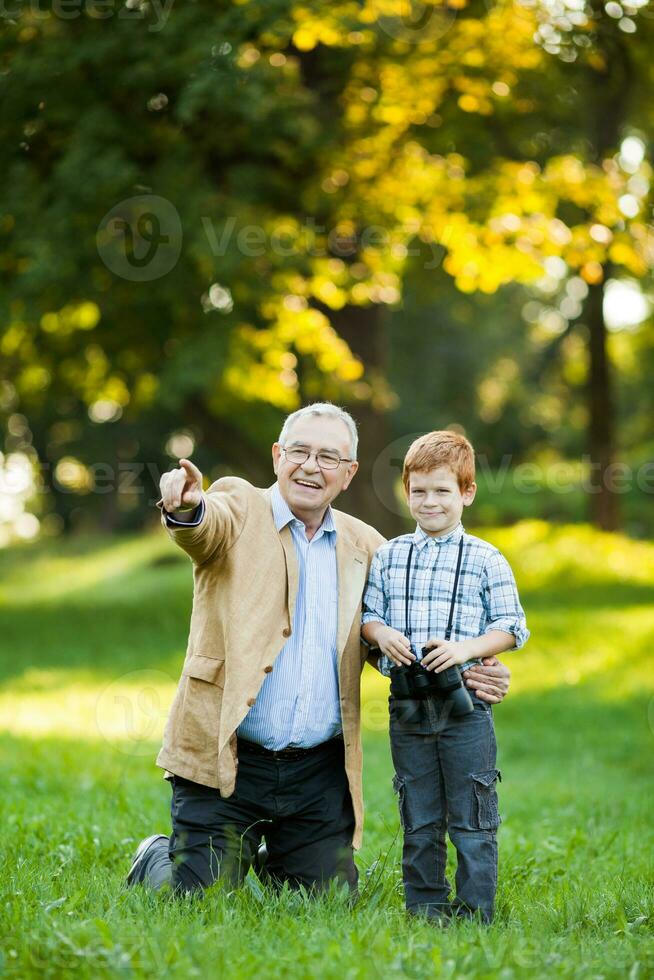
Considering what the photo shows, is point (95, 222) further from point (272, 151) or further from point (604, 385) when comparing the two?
point (604, 385)

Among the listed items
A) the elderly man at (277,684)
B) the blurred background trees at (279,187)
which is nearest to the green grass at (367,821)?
the elderly man at (277,684)

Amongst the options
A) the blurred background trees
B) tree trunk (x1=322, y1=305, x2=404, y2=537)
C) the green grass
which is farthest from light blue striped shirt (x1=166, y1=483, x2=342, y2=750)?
tree trunk (x1=322, y1=305, x2=404, y2=537)

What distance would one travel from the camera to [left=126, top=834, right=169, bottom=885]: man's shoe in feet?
14.3

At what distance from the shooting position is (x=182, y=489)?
3.71 metres

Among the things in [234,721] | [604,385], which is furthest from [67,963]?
[604,385]

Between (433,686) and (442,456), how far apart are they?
786 mm

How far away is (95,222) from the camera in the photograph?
40.8 ft

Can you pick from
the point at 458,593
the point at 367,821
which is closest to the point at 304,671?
the point at 458,593

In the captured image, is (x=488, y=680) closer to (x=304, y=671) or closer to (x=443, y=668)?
(x=443, y=668)

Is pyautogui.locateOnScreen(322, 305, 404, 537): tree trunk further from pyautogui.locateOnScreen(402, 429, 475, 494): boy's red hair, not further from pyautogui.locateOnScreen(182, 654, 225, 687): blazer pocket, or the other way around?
pyautogui.locateOnScreen(182, 654, 225, 687): blazer pocket

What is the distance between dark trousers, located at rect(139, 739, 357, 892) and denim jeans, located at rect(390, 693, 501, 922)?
31cm

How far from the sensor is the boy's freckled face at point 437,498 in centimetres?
410

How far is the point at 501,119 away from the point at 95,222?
5855mm

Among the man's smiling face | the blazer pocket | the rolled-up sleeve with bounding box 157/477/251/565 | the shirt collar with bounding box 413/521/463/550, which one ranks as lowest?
the blazer pocket
